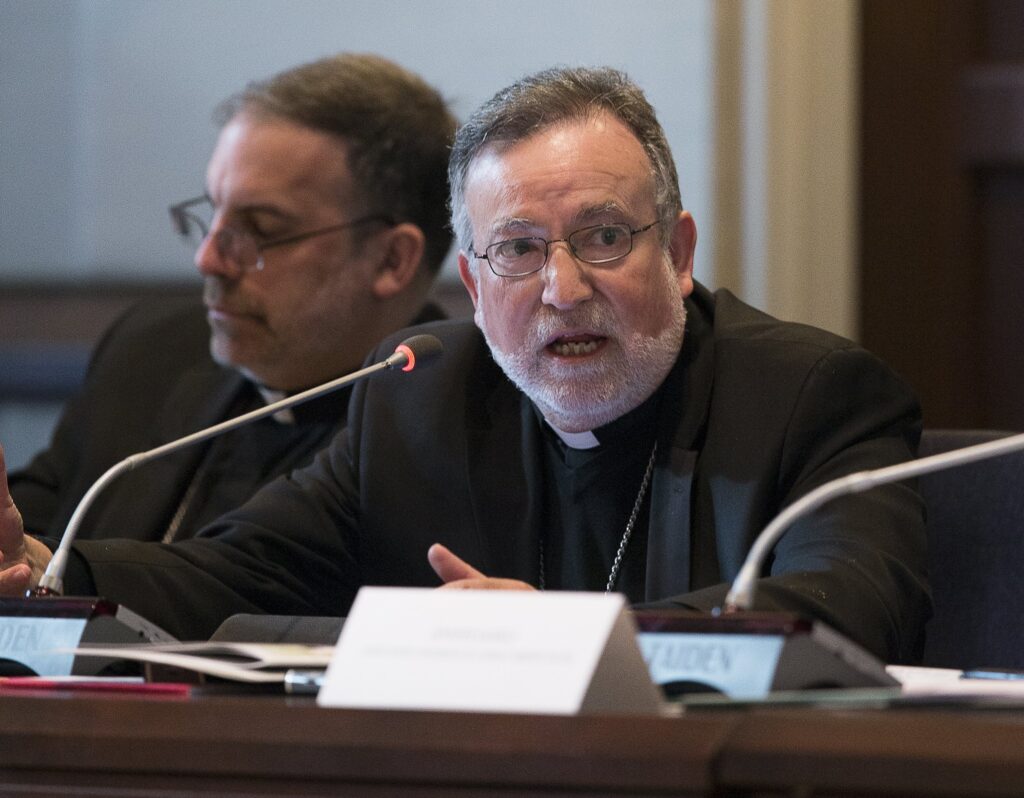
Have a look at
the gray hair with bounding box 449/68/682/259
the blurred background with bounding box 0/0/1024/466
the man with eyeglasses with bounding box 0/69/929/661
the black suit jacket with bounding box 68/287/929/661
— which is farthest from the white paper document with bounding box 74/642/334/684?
the blurred background with bounding box 0/0/1024/466

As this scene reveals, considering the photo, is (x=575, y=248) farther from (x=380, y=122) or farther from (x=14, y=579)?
(x=380, y=122)

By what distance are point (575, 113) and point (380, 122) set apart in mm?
1072

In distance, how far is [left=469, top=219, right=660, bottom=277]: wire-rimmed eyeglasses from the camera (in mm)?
2039

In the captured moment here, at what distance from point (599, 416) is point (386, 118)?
3.93ft

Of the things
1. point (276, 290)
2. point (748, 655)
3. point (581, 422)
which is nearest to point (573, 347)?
point (581, 422)

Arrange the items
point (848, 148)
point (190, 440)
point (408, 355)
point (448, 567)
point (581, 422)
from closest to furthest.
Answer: point (448, 567) → point (190, 440) → point (408, 355) → point (581, 422) → point (848, 148)

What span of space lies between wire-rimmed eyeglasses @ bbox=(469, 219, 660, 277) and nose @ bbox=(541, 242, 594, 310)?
11mm

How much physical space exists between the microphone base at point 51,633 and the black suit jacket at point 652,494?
473 millimetres

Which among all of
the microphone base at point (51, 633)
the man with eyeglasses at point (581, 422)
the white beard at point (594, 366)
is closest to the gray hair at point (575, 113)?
the man with eyeglasses at point (581, 422)

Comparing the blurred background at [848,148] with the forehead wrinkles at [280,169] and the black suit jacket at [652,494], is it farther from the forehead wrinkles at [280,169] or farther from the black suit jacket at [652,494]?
the black suit jacket at [652,494]

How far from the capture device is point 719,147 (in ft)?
11.3

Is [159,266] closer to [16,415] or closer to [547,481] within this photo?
[16,415]

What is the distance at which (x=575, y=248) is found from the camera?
2043 mm

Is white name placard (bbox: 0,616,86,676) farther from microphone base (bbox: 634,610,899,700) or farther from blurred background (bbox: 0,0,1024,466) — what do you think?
blurred background (bbox: 0,0,1024,466)
